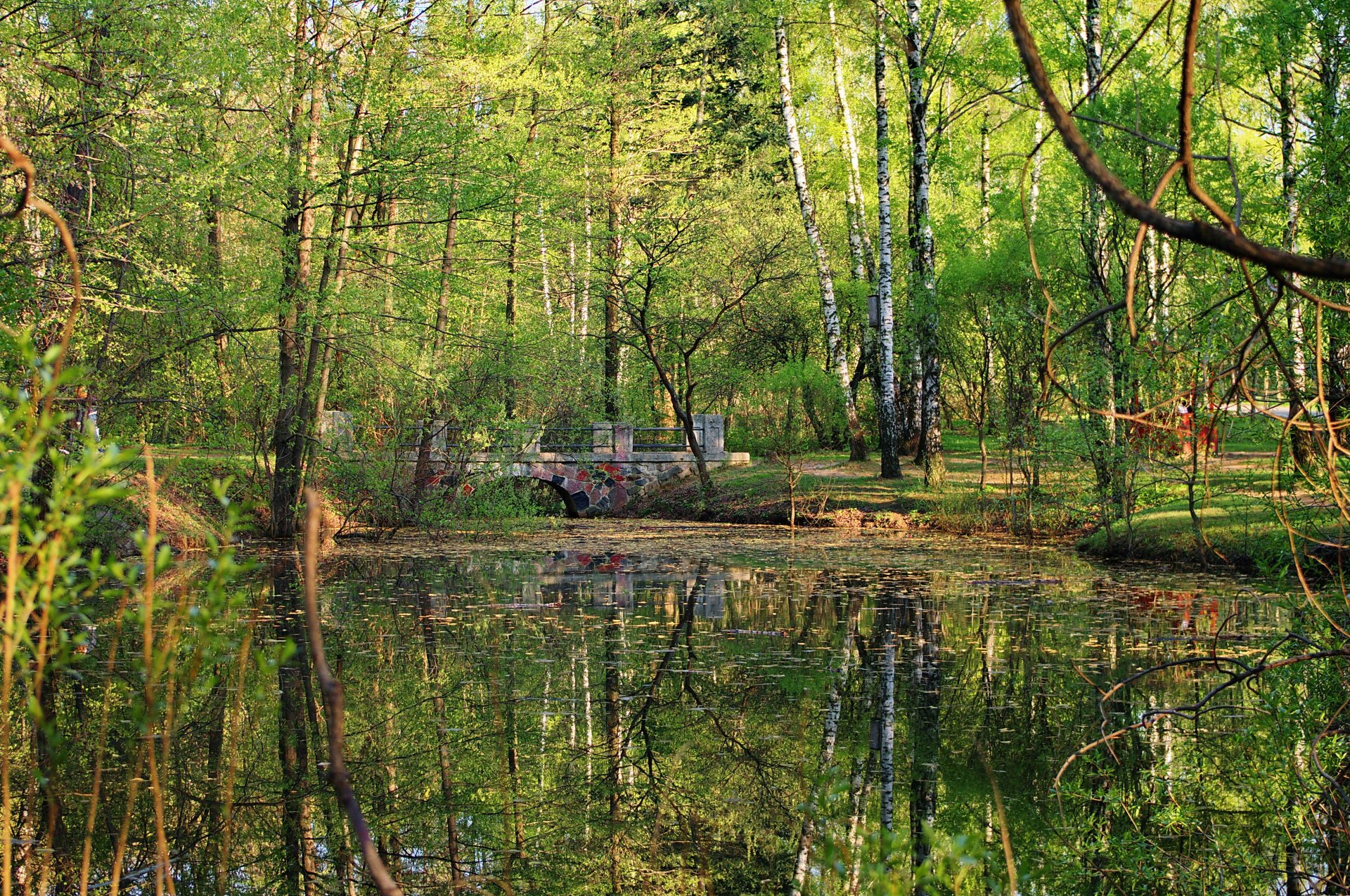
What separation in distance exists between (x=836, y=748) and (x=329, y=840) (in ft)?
8.06

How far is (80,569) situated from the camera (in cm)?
1377

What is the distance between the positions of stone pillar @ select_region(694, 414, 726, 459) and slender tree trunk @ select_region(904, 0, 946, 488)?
526 centimetres

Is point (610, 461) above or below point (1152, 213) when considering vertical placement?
below

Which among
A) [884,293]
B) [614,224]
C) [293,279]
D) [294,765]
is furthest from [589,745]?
[614,224]

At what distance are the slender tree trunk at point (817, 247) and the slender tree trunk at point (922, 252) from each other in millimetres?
2442

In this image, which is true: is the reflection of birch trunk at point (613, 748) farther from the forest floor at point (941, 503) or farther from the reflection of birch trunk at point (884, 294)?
the reflection of birch trunk at point (884, 294)

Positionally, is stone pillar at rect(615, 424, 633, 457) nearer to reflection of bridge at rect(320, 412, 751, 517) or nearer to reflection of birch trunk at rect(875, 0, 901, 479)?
reflection of bridge at rect(320, 412, 751, 517)

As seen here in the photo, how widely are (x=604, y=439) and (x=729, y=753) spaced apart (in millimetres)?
18610

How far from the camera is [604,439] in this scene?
2439 cm

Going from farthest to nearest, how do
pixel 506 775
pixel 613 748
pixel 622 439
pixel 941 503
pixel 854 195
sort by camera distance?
pixel 854 195 → pixel 622 439 → pixel 941 503 → pixel 613 748 → pixel 506 775

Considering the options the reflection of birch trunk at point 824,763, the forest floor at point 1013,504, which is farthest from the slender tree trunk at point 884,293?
the reflection of birch trunk at point 824,763

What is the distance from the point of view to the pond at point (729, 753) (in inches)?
172

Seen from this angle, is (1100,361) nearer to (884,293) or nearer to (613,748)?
(884,293)

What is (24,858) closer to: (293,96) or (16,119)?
(16,119)
